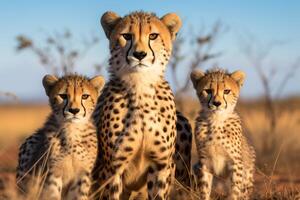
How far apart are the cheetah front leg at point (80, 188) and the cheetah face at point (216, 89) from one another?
1.03m

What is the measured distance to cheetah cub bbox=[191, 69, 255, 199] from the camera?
4.45 metres

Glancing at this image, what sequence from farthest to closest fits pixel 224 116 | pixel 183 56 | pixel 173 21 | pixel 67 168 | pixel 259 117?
pixel 259 117 < pixel 183 56 < pixel 224 116 < pixel 173 21 < pixel 67 168

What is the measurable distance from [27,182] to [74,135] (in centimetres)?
45

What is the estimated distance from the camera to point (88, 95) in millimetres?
4078

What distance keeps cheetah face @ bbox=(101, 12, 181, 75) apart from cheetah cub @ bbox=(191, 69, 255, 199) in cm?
53

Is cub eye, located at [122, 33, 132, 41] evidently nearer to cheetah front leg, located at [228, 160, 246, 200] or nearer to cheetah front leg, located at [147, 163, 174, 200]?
cheetah front leg, located at [147, 163, 174, 200]

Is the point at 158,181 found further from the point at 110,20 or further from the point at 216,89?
the point at 110,20

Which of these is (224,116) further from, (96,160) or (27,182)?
(27,182)

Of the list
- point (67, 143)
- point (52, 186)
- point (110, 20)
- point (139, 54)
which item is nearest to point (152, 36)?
point (139, 54)

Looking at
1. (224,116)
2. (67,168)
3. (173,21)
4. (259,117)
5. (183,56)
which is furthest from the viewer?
(259,117)

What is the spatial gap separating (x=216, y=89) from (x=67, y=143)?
43.9 inches

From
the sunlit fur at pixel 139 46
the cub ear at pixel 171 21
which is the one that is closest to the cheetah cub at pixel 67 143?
the sunlit fur at pixel 139 46

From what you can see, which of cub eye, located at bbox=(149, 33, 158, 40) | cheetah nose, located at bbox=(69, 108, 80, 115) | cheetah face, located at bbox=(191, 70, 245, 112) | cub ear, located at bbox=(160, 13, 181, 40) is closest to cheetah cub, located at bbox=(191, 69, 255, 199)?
cheetah face, located at bbox=(191, 70, 245, 112)

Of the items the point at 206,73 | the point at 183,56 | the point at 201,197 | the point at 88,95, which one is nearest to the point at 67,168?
the point at 88,95
